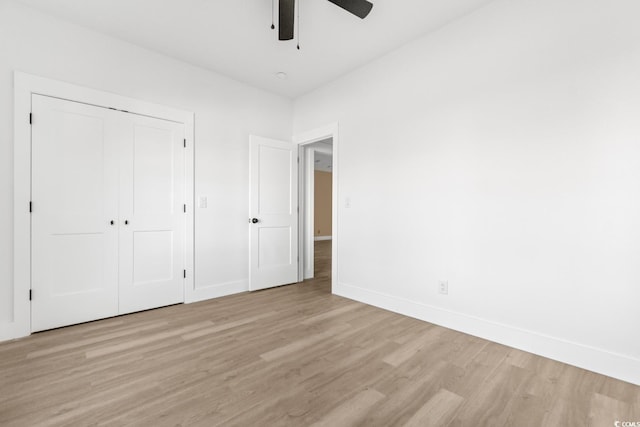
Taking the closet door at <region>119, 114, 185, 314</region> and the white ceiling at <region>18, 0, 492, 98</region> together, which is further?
the closet door at <region>119, 114, 185, 314</region>

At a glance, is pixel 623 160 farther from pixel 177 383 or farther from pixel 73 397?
pixel 73 397

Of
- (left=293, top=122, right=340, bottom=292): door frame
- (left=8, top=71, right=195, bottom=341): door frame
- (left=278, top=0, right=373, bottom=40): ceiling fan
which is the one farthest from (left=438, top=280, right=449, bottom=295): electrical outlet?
(left=8, top=71, right=195, bottom=341): door frame

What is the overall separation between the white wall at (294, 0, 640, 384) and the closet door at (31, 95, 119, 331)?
2.74m

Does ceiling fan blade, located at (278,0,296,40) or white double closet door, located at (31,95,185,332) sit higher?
ceiling fan blade, located at (278,0,296,40)

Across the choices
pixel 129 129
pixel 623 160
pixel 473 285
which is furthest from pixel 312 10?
pixel 473 285

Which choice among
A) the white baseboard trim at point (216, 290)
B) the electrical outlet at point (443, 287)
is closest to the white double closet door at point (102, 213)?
the white baseboard trim at point (216, 290)

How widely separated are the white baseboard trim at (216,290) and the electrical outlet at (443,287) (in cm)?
244

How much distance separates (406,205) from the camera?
9.57 ft

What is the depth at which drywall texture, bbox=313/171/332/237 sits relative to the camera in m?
10.1

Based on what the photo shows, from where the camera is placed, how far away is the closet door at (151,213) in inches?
114

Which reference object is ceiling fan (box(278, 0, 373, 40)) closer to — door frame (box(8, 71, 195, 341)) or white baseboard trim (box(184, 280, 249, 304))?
door frame (box(8, 71, 195, 341))

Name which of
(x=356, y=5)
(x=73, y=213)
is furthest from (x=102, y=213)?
(x=356, y=5)

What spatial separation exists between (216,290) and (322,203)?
23.3 ft

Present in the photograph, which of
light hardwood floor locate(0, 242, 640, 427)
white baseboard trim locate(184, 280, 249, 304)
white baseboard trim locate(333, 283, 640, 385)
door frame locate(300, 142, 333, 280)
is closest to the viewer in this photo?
light hardwood floor locate(0, 242, 640, 427)
